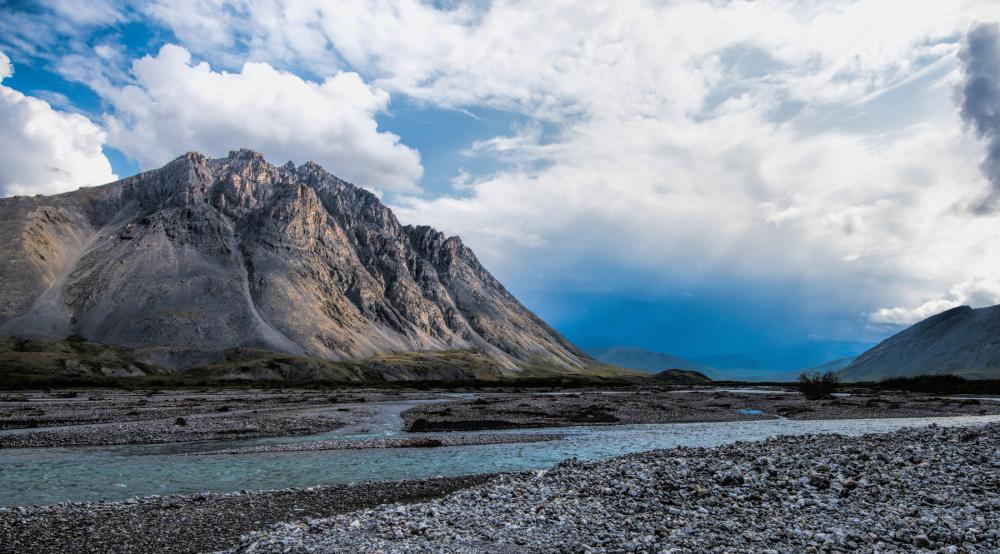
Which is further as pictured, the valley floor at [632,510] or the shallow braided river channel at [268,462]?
the shallow braided river channel at [268,462]

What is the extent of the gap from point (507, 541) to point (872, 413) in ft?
235

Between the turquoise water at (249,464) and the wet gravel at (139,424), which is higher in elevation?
the turquoise water at (249,464)

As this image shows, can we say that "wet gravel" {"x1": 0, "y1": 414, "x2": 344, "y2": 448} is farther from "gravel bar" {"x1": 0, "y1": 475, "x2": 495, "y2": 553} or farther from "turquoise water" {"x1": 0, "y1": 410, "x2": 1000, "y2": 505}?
"gravel bar" {"x1": 0, "y1": 475, "x2": 495, "y2": 553}

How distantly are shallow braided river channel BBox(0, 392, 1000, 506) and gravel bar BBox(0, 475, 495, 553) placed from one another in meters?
3.25

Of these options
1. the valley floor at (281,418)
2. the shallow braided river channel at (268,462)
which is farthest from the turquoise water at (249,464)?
the valley floor at (281,418)

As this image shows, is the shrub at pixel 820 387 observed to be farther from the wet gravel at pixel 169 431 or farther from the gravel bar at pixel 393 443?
the wet gravel at pixel 169 431

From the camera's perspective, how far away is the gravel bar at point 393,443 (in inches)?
1681

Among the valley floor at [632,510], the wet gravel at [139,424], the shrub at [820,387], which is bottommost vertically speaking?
the wet gravel at [139,424]

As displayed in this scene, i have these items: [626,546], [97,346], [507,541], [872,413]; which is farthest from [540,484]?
[97,346]

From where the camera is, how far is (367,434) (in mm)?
53188

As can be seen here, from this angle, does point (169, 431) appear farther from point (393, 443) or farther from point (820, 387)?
point (820, 387)

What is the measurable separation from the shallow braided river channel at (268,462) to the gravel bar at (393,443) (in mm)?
1294

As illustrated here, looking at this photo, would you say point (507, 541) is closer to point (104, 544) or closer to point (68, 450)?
point (104, 544)

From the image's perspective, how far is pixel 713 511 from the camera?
19.5 metres
